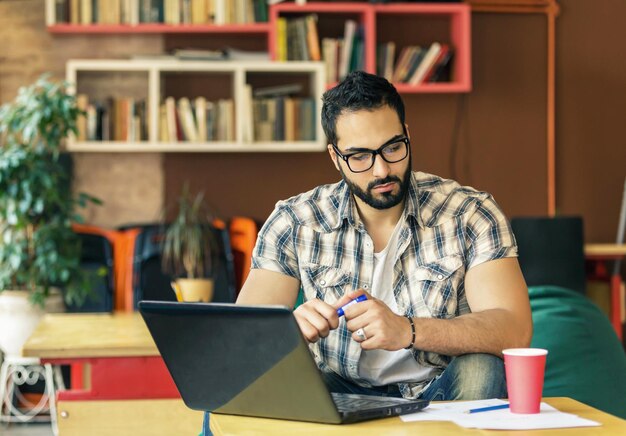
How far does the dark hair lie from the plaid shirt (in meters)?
0.20

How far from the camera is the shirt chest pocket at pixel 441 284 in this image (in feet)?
7.08

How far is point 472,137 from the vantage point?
5.65 meters

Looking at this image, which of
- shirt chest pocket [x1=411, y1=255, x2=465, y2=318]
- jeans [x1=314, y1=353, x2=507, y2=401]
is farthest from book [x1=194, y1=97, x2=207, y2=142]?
jeans [x1=314, y1=353, x2=507, y2=401]

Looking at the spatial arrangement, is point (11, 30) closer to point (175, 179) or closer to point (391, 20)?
point (175, 179)

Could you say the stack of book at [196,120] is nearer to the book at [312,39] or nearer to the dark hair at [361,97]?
the book at [312,39]

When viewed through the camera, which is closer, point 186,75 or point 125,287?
point 125,287

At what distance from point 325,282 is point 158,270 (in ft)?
9.45

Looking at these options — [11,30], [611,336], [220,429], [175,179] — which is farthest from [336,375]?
[11,30]

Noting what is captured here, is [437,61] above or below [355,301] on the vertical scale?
above

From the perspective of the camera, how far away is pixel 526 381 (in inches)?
59.1

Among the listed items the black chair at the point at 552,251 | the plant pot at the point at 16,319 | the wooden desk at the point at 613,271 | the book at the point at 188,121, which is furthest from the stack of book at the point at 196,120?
the wooden desk at the point at 613,271

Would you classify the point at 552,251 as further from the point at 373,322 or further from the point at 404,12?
the point at 373,322

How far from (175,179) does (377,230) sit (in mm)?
3309

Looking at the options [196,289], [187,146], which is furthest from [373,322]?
[187,146]
